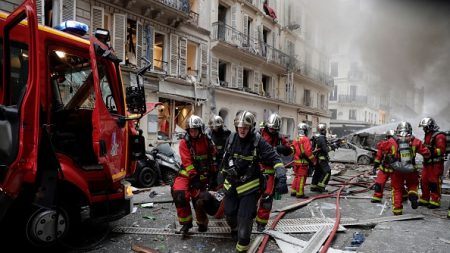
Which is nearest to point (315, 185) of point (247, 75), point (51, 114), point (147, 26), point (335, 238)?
point (335, 238)

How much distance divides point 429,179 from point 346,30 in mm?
5449

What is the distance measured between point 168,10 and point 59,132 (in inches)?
407

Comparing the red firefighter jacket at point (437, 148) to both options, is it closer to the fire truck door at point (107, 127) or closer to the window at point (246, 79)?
the fire truck door at point (107, 127)

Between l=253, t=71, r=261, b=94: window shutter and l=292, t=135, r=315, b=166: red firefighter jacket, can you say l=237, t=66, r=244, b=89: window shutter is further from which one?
l=292, t=135, r=315, b=166: red firefighter jacket

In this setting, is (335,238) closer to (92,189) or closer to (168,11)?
(92,189)

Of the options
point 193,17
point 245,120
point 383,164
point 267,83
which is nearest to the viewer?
point 245,120

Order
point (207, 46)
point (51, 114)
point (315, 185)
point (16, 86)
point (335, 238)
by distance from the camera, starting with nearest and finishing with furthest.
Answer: point (16, 86), point (51, 114), point (335, 238), point (315, 185), point (207, 46)

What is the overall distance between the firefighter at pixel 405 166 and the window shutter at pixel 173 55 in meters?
9.66

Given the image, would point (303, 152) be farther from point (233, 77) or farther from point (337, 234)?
point (233, 77)

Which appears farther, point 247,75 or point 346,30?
point 247,75

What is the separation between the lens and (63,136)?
3.81m

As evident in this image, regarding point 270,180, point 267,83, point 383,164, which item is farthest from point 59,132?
point 267,83

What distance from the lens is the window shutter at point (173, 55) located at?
13852 millimetres

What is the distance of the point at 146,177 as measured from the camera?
8023 mm
